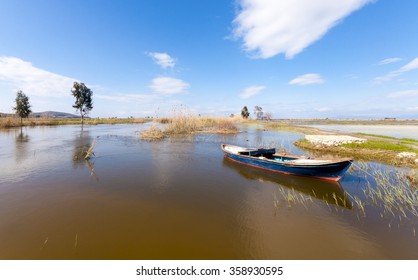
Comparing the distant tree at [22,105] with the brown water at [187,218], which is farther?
the distant tree at [22,105]

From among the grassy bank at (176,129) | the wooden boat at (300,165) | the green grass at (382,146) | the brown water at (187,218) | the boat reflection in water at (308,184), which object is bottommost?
the brown water at (187,218)

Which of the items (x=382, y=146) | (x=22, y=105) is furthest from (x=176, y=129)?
(x=22, y=105)

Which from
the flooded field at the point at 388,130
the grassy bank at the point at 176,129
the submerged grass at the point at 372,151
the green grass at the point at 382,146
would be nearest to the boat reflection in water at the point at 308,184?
the submerged grass at the point at 372,151

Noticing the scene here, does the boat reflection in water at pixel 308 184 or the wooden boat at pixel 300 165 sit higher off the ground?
the wooden boat at pixel 300 165

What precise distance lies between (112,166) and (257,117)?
107 metres

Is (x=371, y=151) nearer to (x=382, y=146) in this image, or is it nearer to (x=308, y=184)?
(x=382, y=146)

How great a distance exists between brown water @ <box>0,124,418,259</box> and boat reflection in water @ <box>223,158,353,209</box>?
58mm

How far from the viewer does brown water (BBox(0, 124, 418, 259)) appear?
541cm

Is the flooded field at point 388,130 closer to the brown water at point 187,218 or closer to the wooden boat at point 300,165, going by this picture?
the wooden boat at point 300,165

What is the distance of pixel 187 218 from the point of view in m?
7.14

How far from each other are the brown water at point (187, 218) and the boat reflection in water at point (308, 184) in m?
0.06

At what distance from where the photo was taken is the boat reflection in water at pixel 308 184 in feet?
29.9

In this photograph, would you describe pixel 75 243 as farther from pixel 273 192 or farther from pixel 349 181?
pixel 349 181

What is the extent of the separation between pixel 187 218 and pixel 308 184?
7.80 meters
